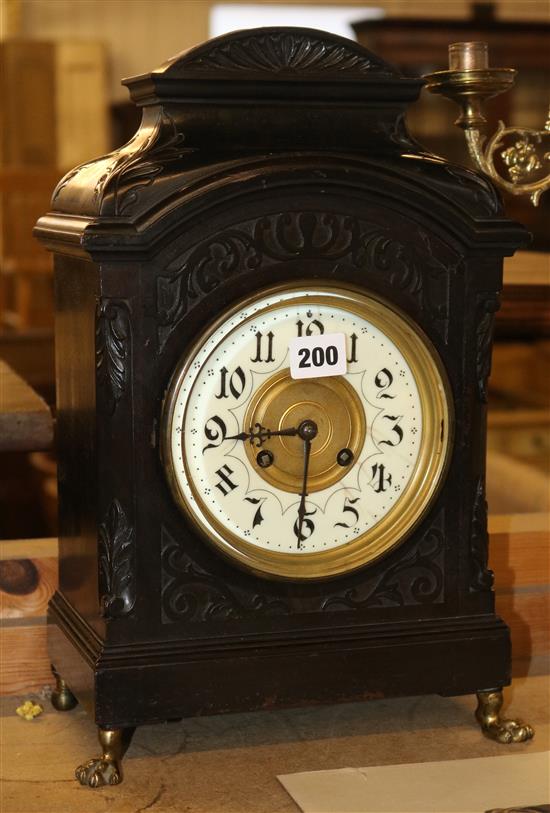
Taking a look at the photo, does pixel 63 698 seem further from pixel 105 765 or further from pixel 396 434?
pixel 396 434

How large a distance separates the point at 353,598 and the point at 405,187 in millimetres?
419

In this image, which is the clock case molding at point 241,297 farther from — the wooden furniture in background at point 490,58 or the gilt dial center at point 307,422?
the wooden furniture in background at point 490,58

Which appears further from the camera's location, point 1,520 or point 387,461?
point 1,520

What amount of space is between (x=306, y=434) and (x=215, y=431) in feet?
0.30

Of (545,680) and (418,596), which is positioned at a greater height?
(418,596)

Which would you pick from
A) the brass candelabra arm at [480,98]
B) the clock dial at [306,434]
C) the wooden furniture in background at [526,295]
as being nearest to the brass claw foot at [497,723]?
the clock dial at [306,434]

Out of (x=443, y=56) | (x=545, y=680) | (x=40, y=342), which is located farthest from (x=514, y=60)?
(x=545, y=680)

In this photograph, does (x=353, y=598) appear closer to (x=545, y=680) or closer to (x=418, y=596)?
(x=418, y=596)

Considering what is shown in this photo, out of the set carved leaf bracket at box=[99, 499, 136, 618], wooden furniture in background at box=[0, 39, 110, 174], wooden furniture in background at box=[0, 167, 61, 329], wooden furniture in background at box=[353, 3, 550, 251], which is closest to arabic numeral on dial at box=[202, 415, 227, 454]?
carved leaf bracket at box=[99, 499, 136, 618]

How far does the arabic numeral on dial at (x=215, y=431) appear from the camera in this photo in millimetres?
1206

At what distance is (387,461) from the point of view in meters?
1.27

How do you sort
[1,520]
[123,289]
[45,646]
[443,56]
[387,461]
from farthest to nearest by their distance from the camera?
[443,56]
[1,520]
[45,646]
[387,461]
[123,289]

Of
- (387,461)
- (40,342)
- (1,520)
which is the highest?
(387,461)

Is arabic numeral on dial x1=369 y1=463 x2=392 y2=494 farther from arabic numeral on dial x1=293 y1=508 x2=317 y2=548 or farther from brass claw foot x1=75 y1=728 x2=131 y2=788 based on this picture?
brass claw foot x1=75 y1=728 x2=131 y2=788
